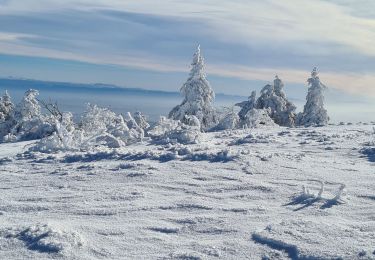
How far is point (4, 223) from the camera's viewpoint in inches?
275

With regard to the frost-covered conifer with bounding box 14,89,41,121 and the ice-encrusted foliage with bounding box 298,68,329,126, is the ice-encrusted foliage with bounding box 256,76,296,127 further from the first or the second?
the frost-covered conifer with bounding box 14,89,41,121

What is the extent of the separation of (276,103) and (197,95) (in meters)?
10.2

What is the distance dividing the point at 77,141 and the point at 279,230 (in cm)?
780

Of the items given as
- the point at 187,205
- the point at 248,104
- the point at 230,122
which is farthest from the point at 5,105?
the point at 187,205

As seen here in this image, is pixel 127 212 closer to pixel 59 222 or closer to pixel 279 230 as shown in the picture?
pixel 59 222

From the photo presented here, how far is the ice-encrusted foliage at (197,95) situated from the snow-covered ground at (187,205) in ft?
80.8

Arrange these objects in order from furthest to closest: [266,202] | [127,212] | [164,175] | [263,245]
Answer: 1. [164,175]
2. [266,202]
3. [127,212]
4. [263,245]

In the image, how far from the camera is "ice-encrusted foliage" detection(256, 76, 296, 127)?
43.3 meters

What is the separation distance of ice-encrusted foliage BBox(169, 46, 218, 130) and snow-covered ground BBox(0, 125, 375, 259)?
2462cm

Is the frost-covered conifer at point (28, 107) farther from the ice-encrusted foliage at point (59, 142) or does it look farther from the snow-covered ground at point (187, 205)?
the snow-covered ground at point (187, 205)

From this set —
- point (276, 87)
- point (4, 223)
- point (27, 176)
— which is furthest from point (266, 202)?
point (276, 87)

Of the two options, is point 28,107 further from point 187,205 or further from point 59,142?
point 187,205

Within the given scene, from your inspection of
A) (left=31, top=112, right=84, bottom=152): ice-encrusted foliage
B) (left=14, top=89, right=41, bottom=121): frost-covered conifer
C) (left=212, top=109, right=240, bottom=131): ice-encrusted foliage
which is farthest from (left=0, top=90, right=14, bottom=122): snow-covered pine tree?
(left=31, top=112, right=84, bottom=152): ice-encrusted foliage

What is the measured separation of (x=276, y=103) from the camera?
4338 centimetres
